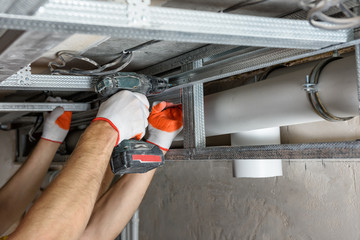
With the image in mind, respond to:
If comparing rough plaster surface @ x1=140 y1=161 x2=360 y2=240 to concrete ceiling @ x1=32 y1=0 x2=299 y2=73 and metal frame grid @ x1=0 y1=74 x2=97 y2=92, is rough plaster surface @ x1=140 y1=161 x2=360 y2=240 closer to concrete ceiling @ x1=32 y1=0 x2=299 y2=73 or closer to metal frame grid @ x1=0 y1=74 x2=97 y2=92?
concrete ceiling @ x1=32 y1=0 x2=299 y2=73

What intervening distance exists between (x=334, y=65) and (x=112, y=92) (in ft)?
2.66

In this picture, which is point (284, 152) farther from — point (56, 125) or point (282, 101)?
point (56, 125)

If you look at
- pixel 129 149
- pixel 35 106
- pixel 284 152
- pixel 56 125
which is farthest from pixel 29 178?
pixel 284 152

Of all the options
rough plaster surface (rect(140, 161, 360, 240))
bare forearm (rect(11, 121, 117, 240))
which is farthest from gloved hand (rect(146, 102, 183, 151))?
rough plaster surface (rect(140, 161, 360, 240))

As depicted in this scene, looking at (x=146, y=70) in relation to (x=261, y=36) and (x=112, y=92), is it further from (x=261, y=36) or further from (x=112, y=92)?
(x=261, y=36)

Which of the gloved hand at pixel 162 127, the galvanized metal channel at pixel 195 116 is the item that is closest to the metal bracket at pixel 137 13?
the galvanized metal channel at pixel 195 116

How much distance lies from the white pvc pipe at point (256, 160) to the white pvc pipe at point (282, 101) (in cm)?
12

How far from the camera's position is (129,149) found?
141 centimetres

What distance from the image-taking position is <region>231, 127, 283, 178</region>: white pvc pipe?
5.43 ft

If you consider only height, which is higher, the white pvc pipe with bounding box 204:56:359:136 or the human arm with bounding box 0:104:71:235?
the white pvc pipe with bounding box 204:56:359:136

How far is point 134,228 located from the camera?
3.14m

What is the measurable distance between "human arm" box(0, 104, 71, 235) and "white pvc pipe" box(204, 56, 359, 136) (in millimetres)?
1042

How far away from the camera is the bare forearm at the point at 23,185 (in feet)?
7.37

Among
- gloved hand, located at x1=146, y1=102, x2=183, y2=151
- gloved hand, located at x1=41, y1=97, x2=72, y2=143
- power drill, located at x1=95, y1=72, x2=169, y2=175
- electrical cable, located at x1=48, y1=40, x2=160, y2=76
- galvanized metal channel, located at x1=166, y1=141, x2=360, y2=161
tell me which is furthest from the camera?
gloved hand, located at x1=41, y1=97, x2=72, y2=143
